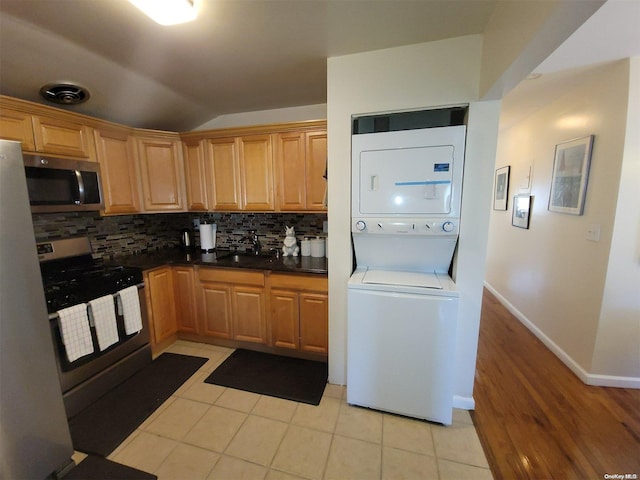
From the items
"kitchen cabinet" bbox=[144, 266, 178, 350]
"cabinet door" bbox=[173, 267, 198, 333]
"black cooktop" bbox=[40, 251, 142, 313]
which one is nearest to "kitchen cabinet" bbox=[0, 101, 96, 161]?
"black cooktop" bbox=[40, 251, 142, 313]

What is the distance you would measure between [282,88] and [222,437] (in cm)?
264

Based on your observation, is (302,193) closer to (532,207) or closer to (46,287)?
(46,287)

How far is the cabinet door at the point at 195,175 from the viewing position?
2.66 meters

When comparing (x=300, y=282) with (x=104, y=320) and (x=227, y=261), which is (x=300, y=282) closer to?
(x=227, y=261)

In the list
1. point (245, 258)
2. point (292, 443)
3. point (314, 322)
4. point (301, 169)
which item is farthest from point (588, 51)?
point (292, 443)

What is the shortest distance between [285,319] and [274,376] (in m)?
0.46

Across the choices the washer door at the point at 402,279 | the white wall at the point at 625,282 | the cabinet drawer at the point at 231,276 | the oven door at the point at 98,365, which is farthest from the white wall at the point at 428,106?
the oven door at the point at 98,365

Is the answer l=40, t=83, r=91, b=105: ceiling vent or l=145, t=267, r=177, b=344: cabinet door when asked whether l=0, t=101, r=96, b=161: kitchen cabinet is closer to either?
l=40, t=83, r=91, b=105: ceiling vent

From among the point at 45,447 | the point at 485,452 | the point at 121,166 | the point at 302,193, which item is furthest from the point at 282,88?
the point at 485,452

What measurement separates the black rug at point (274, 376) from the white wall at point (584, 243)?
2.15 meters

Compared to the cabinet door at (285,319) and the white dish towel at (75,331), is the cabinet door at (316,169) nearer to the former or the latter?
the cabinet door at (285,319)

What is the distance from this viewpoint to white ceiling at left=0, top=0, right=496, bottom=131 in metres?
1.32

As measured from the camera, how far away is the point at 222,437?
5.34 feet

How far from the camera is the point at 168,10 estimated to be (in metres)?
1.25
